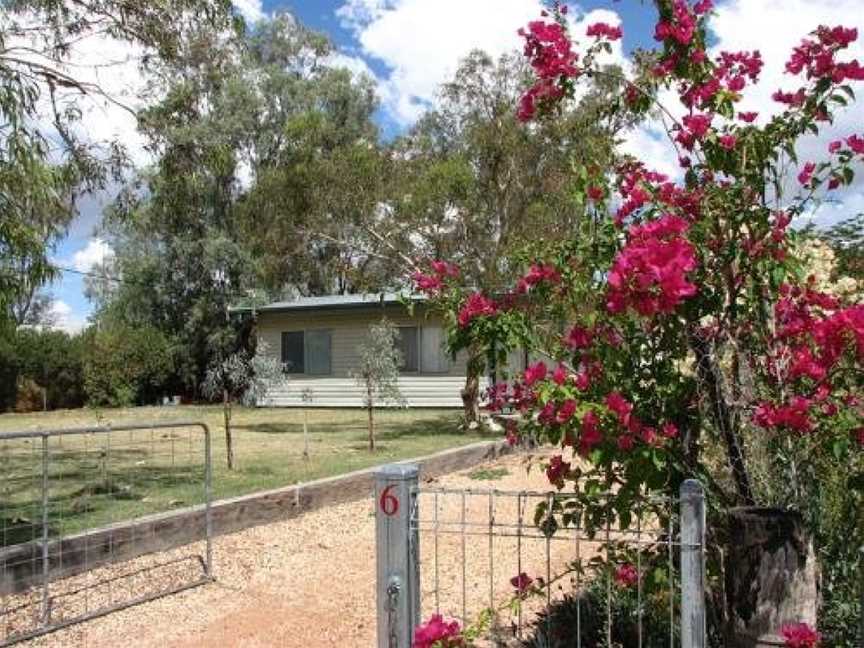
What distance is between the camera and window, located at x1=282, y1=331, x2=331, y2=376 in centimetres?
2612

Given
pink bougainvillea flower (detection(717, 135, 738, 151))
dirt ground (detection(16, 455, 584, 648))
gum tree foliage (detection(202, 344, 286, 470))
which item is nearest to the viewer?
pink bougainvillea flower (detection(717, 135, 738, 151))

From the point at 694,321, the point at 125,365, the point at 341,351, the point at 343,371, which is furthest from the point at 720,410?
the point at 125,365

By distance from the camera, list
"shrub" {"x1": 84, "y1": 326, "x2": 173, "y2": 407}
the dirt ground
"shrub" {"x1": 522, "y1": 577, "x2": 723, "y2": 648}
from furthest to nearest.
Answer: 1. "shrub" {"x1": 84, "y1": 326, "x2": 173, "y2": 407}
2. the dirt ground
3. "shrub" {"x1": 522, "y1": 577, "x2": 723, "y2": 648}

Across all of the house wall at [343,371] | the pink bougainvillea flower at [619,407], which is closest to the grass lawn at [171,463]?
the house wall at [343,371]

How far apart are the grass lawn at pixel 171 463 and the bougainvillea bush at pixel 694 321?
4.12 metres

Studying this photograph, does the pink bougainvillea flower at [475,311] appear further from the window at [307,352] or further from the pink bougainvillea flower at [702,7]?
the window at [307,352]

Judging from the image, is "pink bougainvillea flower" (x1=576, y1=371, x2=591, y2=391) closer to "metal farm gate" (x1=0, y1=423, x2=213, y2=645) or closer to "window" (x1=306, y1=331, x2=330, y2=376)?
"metal farm gate" (x1=0, y1=423, x2=213, y2=645)

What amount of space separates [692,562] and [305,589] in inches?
146

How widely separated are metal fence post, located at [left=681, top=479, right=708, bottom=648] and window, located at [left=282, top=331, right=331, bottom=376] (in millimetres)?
22953

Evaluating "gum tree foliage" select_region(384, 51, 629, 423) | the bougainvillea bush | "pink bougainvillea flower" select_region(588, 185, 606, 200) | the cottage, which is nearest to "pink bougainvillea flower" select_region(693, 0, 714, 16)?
the bougainvillea bush

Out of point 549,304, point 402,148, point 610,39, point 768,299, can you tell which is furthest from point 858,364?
point 402,148

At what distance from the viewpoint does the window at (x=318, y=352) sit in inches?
1027

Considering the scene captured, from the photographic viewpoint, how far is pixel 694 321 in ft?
12.3

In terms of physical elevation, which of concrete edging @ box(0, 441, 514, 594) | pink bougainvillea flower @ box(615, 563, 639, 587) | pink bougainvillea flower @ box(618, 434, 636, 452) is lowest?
concrete edging @ box(0, 441, 514, 594)
